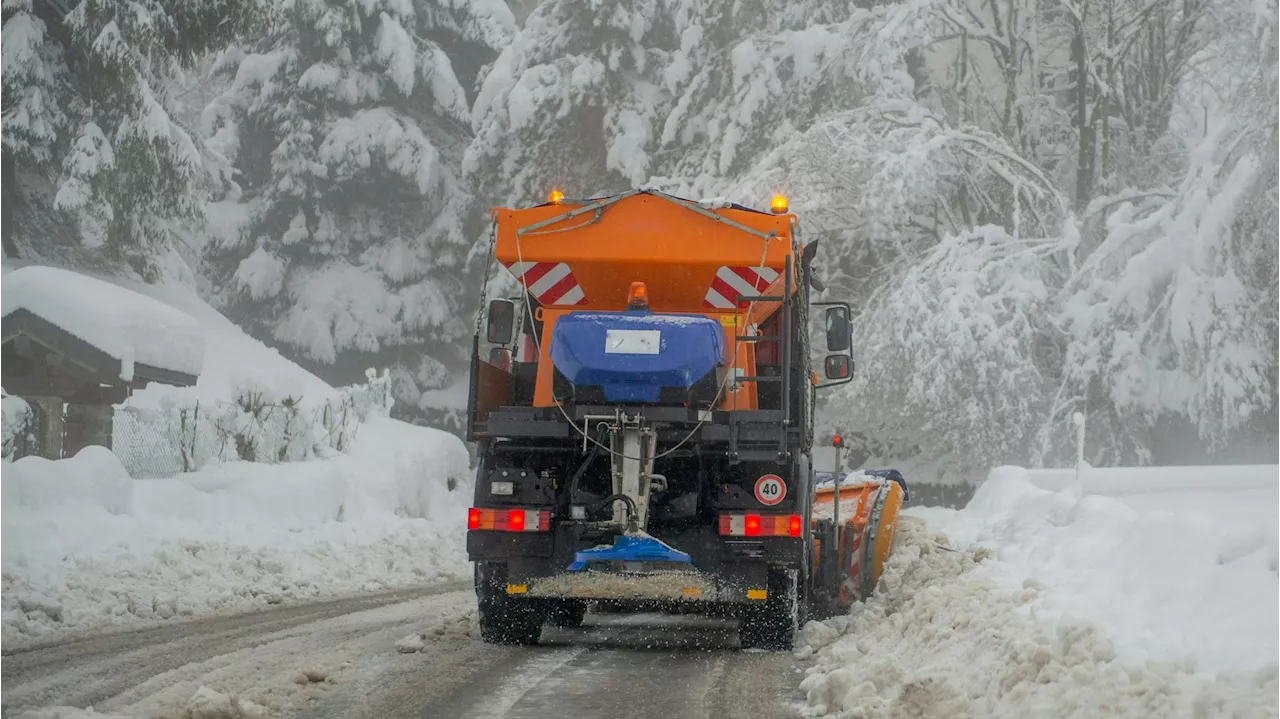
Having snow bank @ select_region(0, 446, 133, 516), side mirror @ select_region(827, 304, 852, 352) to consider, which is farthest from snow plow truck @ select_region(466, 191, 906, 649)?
snow bank @ select_region(0, 446, 133, 516)

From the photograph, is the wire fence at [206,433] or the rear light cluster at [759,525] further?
the wire fence at [206,433]

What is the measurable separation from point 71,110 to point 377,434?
21.9ft

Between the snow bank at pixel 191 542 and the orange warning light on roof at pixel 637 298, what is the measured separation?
3.88m

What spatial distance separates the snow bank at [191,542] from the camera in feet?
33.2

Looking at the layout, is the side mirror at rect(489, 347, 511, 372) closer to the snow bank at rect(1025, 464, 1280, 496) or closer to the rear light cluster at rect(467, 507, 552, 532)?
the rear light cluster at rect(467, 507, 552, 532)

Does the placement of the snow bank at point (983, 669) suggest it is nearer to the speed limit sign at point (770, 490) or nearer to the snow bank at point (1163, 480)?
the speed limit sign at point (770, 490)

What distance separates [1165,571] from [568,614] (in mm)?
4998

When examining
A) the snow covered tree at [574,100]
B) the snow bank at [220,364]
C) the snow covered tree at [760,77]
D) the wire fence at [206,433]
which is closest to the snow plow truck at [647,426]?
the wire fence at [206,433]

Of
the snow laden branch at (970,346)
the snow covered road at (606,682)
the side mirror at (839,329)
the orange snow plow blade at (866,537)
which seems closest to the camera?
the snow covered road at (606,682)

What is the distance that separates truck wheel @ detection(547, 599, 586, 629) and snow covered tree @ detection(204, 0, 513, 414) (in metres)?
24.9

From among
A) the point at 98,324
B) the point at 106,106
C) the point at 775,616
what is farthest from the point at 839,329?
the point at 106,106

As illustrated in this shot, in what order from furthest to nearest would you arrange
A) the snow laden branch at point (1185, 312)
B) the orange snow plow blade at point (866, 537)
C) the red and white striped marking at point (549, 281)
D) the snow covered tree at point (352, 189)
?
the snow covered tree at point (352, 189)
the snow laden branch at point (1185, 312)
the orange snow plow blade at point (866, 537)
the red and white striped marking at point (549, 281)

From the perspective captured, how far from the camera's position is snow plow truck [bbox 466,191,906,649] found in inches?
339

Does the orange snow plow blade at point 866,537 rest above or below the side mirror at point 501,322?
below
